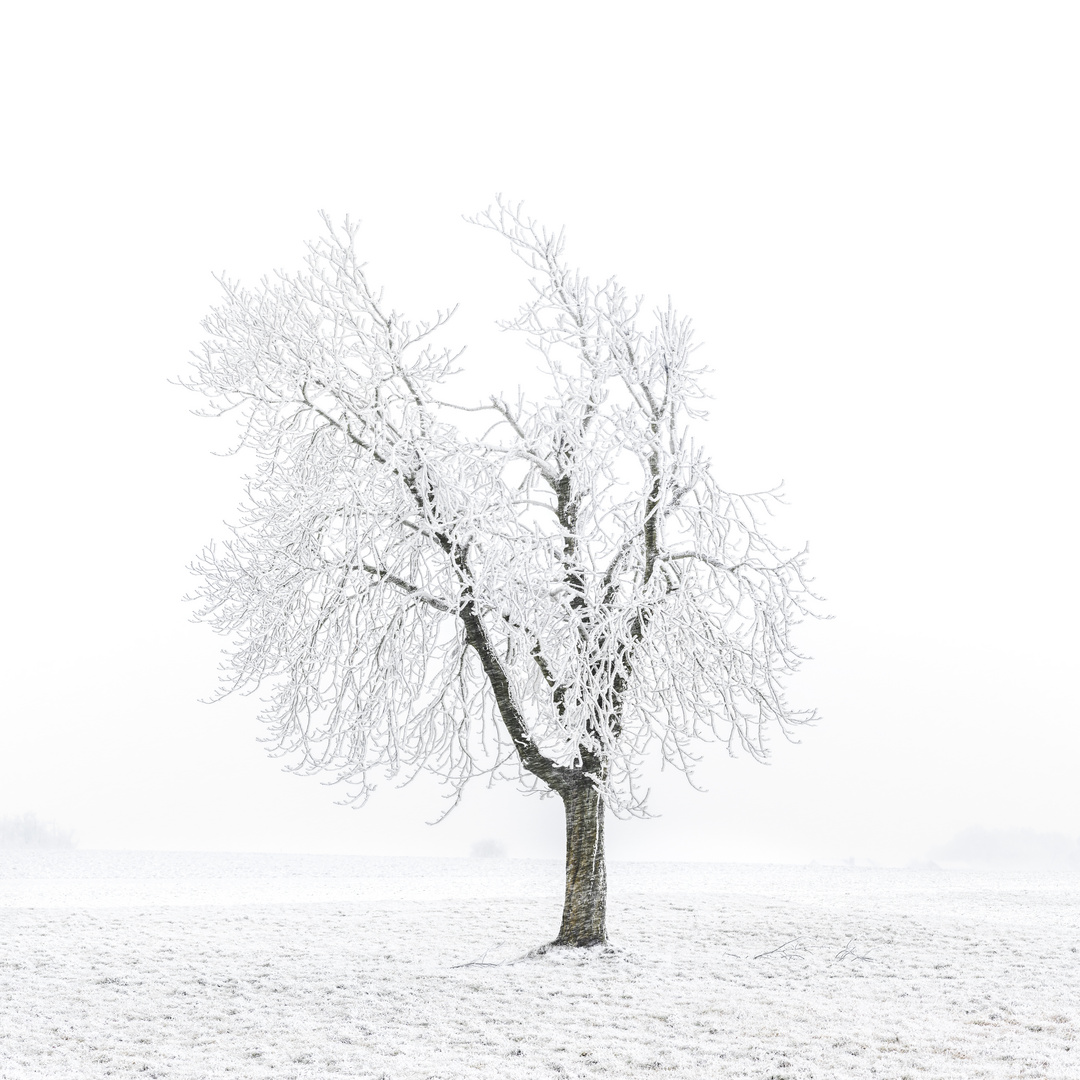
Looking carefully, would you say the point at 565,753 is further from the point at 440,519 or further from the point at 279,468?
the point at 279,468

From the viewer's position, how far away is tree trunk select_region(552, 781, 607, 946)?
9648 millimetres

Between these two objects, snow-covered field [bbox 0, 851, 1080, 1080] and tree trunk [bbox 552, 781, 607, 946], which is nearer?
snow-covered field [bbox 0, 851, 1080, 1080]

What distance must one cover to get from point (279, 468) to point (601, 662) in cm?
370

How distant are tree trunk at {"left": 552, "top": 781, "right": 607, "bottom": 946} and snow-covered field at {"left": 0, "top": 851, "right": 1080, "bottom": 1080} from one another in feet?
1.00

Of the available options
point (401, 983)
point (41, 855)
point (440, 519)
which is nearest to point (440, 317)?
point (440, 519)

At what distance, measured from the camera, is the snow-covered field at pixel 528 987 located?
6441 mm

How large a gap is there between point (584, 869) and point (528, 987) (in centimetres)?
162

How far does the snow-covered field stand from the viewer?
6441 millimetres

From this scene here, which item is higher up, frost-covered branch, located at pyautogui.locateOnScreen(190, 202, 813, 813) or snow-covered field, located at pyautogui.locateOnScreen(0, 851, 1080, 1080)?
frost-covered branch, located at pyautogui.locateOnScreen(190, 202, 813, 813)

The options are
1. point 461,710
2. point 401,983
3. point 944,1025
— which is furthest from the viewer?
point 461,710

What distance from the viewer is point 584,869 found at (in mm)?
9734

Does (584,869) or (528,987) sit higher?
(584,869)

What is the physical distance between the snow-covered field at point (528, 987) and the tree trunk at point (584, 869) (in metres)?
0.30

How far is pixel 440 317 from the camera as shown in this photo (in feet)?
31.7
